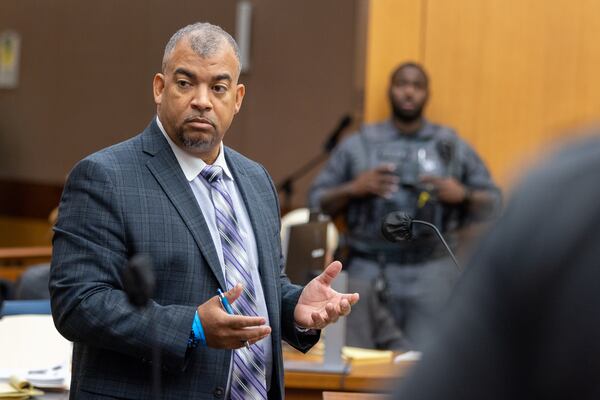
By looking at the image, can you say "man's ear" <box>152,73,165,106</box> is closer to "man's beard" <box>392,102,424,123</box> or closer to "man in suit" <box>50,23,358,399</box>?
"man in suit" <box>50,23,358,399</box>

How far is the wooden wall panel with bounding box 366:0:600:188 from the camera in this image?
6.62 m

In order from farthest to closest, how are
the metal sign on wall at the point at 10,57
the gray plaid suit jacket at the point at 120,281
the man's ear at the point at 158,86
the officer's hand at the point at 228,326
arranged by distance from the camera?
the metal sign on wall at the point at 10,57, the man's ear at the point at 158,86, the gray plaid suit jacket at the point at 120,281, the officer's hand at the point at 228,326

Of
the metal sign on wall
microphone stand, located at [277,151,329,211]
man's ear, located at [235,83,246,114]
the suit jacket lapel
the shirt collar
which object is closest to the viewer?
the suit jacket lapel

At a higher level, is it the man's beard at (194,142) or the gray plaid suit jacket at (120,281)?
the man's beard at (194,142)

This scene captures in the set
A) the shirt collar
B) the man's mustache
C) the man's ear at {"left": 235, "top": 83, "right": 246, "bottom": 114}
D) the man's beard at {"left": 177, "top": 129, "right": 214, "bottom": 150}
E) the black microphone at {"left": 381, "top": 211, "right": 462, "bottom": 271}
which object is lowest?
the black microphone at {"left": 381, "top": 211, "right": 462, "bottom": 271}

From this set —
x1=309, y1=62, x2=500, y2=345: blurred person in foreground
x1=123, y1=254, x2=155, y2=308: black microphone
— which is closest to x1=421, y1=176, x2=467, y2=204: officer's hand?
x1=309, y1=62, x2=500, y2=345: blurred person in foreground

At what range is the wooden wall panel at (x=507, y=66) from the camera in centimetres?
662

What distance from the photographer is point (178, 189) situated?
2633mm

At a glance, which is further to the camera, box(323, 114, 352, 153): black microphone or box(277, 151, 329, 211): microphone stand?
box(277, 151, 329, 211): microphone stand

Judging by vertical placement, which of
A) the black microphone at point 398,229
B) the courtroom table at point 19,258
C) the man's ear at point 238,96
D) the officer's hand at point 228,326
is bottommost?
the courtroom table at point 19,258

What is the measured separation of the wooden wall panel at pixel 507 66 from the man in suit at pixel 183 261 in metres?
4.08

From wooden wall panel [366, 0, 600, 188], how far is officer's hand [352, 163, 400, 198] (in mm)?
1026

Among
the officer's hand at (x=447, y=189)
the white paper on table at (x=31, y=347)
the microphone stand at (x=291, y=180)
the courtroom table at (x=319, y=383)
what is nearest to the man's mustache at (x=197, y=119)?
the white paper on table at (x=31, y=347)

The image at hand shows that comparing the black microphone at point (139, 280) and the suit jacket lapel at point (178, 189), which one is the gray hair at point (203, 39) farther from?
the black microphone at point (139, 280)
